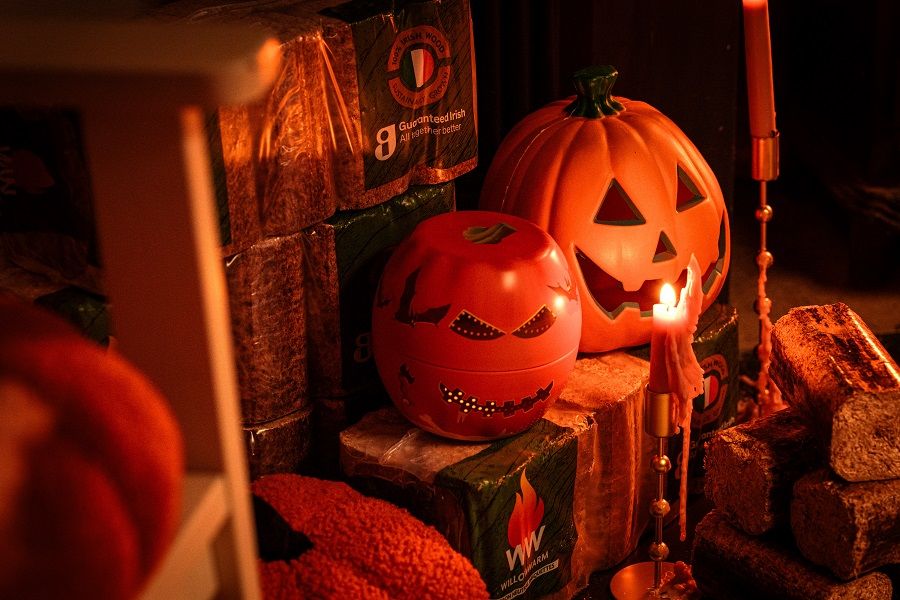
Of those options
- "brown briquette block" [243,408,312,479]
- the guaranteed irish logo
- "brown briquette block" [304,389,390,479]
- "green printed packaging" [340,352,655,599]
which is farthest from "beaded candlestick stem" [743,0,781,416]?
"brown briquette block" [243,408,312,479]

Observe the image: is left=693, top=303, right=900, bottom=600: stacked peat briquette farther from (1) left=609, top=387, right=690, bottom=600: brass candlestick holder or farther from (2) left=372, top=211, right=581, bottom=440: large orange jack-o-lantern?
(2) left=372, top=211, right=581, bottom=440: large orange jack-o-lantern

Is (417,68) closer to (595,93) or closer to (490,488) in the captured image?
(595,93)

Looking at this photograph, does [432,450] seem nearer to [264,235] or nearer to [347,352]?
[347,352]

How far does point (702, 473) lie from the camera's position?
7.10 feet

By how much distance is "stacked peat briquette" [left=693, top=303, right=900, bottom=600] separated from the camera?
5.31 feet

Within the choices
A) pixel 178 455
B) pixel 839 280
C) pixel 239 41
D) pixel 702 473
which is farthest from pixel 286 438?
pixel 839 280

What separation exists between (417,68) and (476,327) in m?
0.48

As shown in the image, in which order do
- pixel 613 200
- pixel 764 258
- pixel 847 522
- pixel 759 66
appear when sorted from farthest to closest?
pixel 764 258 < pixel 759 66 < pixel 613 200 < pixel 847 522

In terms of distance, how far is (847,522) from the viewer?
159 centimetres

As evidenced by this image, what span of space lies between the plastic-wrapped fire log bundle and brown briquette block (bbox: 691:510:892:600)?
804mm

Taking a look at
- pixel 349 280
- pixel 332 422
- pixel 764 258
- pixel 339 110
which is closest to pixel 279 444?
pixel 332 422

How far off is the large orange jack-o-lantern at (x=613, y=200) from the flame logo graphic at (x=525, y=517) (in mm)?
381

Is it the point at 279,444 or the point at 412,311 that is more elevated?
the point at 412,311

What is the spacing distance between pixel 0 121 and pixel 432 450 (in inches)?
31.8
